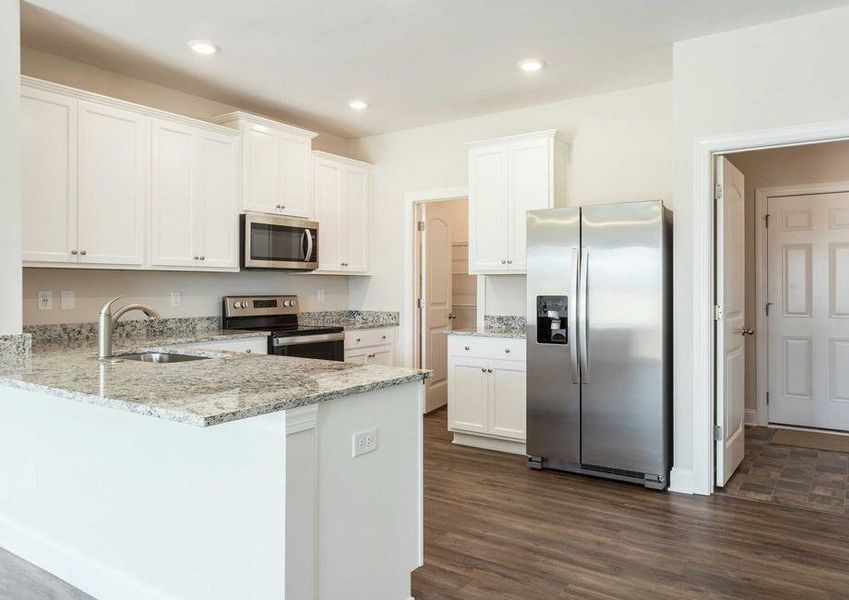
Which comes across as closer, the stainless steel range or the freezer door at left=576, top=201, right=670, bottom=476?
the freezer door at left=576, top=201, right=670, bottom=476

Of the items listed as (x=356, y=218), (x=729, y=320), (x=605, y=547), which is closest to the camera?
(x=605, y=547)

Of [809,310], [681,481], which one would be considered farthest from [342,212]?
[809,310]

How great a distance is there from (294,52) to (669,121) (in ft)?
8.49

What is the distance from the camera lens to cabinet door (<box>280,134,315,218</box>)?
476 cm

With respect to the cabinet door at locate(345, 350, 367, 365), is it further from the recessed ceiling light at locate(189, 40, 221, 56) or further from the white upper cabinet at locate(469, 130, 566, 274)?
the recessed ceiling light at locate(189, 40, 221, 56)

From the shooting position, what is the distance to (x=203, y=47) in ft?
11.8

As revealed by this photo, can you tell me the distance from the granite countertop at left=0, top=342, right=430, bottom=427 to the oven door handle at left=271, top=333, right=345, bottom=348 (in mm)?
1543

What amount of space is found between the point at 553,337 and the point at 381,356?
2009 mm

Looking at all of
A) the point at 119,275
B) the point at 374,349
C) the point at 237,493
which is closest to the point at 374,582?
the point at 237,493

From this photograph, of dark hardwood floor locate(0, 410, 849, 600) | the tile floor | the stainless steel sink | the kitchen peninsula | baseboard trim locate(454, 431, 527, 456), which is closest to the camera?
the kitchen peninsula

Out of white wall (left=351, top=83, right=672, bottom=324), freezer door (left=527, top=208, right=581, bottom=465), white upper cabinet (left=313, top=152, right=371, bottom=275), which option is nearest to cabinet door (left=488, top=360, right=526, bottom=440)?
freezer door (left=527, top=208, right=581, bottom=465)

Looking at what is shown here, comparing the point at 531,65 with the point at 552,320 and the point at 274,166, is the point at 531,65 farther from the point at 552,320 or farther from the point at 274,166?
the point at 274,166

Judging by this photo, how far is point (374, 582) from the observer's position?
6.84 ft

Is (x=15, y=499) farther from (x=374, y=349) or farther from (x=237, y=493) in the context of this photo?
(x=374, y=349)
